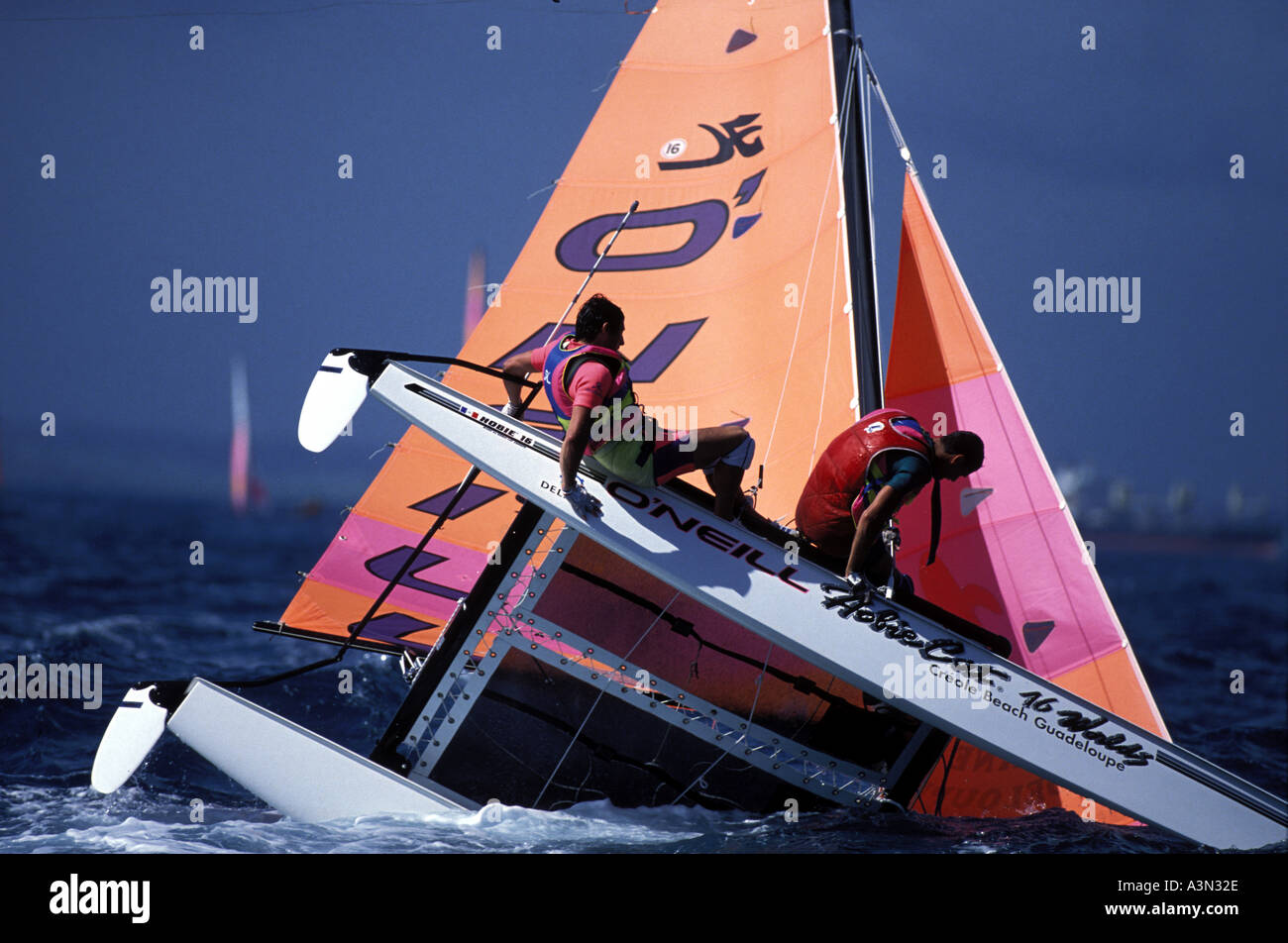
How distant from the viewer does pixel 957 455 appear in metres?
4.07

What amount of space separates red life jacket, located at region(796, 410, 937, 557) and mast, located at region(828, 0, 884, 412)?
1.48 metres

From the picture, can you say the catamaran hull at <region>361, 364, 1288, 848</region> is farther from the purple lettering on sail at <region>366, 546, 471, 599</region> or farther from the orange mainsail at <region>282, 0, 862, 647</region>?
the purple lettering on sail at <region>366, 546, 471, 599</region>

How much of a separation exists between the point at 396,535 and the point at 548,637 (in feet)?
7.77

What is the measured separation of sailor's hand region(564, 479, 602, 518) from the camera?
13.2 feet

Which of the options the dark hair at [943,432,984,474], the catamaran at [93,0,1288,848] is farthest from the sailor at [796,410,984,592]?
the catamaran at [93,0,1288,848]

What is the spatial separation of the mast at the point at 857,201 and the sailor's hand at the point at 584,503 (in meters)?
2.10

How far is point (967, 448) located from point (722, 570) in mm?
980

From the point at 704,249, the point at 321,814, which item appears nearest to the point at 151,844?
the point at 321,814

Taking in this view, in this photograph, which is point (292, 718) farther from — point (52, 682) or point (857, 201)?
point (857, 201)

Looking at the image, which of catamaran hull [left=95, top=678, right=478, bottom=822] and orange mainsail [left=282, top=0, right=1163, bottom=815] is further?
orange mainsail [left=282, top=0, right=1163, bottom=815]

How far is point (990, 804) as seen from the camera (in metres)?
5.12

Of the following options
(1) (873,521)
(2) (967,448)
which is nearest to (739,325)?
(2) (967,448)
